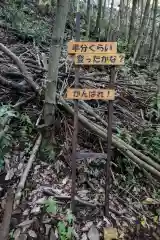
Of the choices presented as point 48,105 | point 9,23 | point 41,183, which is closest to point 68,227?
point 41,183

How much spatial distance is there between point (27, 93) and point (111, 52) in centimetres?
195

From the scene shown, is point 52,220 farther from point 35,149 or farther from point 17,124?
point 17,124

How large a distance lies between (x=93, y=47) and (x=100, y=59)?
0.15 metres

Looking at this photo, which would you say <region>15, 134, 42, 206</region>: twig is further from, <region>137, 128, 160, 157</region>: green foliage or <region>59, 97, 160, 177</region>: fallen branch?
<region>137, 128, 160, 157</region>: green foliage

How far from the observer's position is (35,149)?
3.49m

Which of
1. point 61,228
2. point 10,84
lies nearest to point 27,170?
point 61,228

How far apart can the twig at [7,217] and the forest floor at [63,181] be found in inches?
0.4

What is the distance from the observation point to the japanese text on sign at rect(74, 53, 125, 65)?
2836mm

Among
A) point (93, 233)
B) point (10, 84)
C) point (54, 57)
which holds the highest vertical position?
point (54, 57)

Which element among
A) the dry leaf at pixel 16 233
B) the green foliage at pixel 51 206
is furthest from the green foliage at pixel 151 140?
the dry leaf at pixel 16 233

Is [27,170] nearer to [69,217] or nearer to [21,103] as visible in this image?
[69,217]

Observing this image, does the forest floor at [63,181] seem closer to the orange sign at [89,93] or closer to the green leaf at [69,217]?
the green leaf at [69,217]

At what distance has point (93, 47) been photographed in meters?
2.83

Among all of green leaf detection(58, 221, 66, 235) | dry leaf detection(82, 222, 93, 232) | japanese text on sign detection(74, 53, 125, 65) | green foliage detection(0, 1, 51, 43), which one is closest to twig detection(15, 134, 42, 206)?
green leaf detection(58, 221, 66, 235)
